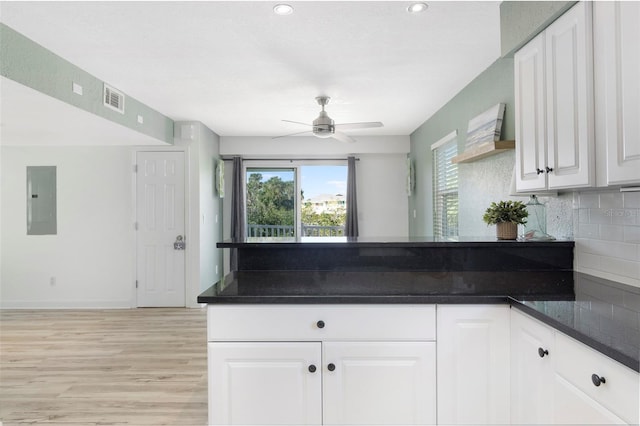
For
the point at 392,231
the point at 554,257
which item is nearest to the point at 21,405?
the point at 554,257

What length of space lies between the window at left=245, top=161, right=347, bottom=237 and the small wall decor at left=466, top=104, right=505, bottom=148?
10.2 feet

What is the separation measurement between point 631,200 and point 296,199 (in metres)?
5.06

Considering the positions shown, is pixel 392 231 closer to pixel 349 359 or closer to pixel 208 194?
pixel 208 194

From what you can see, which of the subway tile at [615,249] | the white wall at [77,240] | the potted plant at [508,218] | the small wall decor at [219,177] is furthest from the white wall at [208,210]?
the subway tile at [615,249]

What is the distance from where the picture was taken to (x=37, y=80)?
2666 millimetres

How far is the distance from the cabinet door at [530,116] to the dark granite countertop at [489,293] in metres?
0.52

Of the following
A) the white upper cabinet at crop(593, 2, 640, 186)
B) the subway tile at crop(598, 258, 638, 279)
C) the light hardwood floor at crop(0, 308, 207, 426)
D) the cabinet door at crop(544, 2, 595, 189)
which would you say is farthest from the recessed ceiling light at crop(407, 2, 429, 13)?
the light hardwood floor at crop(0, 308, 207, 426)

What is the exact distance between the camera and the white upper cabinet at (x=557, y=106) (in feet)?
5.28

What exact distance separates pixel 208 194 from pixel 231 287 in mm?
3956

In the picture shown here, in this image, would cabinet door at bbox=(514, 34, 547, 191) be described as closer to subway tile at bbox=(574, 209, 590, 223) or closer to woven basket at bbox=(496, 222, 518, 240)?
woven basket at bbox=(496, 222, 518, 240)

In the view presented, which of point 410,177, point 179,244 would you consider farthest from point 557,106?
point 179,244

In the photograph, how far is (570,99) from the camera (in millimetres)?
1696

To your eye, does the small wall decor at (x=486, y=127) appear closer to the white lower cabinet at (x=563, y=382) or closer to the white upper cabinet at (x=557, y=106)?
the white upper cabinet at (x=557, y=106)

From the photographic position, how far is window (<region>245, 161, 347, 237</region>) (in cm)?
647
